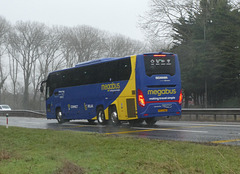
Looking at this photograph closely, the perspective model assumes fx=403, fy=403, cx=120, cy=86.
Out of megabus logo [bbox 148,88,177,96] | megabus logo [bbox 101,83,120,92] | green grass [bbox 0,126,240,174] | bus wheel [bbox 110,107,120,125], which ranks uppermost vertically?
megabus logo [bbox 101,83,120,92]

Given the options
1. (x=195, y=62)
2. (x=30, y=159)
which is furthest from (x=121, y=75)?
(x=195, y=62)

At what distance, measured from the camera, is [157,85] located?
18078mm

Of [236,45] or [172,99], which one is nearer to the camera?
[172,99]

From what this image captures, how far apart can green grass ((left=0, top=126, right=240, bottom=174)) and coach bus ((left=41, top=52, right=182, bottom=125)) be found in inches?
270

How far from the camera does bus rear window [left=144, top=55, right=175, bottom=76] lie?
18062 millimetres

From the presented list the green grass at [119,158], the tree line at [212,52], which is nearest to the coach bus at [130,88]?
the green grass at [119,158]

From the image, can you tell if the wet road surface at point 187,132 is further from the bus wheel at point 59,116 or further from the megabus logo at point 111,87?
the bus wheel at point 59,116

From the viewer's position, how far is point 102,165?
722 centimetres

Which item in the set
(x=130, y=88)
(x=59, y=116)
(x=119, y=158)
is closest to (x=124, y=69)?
(x=130, y=88)

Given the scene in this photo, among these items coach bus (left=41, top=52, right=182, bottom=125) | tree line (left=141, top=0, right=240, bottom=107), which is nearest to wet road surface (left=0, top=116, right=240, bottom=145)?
coach bus (left=41, top=52, right=182, bottom=125)

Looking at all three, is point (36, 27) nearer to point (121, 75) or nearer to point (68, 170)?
point (121, 75)

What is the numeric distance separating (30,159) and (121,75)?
10928 millimetres

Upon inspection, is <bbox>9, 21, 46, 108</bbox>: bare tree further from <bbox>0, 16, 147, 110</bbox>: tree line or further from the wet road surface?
the wet road surface

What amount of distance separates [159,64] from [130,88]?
1.72 metres
